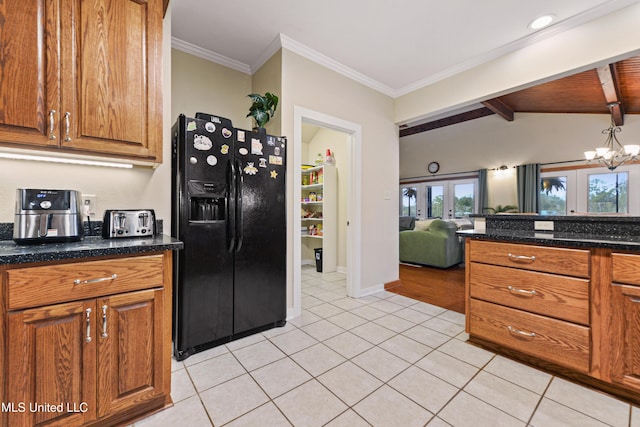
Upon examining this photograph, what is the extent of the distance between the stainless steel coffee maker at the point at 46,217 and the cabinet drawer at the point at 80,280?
361mm

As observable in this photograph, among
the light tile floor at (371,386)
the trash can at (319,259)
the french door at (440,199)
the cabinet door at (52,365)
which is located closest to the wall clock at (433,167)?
the french door at (440,199)

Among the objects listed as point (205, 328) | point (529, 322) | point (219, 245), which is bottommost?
point (205, 328)

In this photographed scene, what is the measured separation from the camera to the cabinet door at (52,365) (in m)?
1.05

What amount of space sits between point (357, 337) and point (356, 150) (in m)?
2.05

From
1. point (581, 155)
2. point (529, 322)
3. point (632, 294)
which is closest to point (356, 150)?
point (529, 322)

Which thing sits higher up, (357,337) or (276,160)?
(276,160)

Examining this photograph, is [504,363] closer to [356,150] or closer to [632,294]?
[632,294]

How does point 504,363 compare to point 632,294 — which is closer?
point 632,294

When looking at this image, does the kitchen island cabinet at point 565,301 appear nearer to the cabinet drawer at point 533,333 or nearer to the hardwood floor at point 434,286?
the cabinet drawer at point 533,333

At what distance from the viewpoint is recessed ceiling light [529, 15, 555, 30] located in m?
2.21

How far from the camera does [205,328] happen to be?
2004mm

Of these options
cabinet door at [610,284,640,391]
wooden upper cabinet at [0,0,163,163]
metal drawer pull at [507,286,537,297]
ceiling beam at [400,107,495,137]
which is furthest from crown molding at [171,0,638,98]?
ceiling beam at [400,107,495,137]

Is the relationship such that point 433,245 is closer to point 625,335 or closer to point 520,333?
point 520,333

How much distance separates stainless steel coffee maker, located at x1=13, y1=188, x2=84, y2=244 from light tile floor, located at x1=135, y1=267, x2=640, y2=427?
3.40 feet
